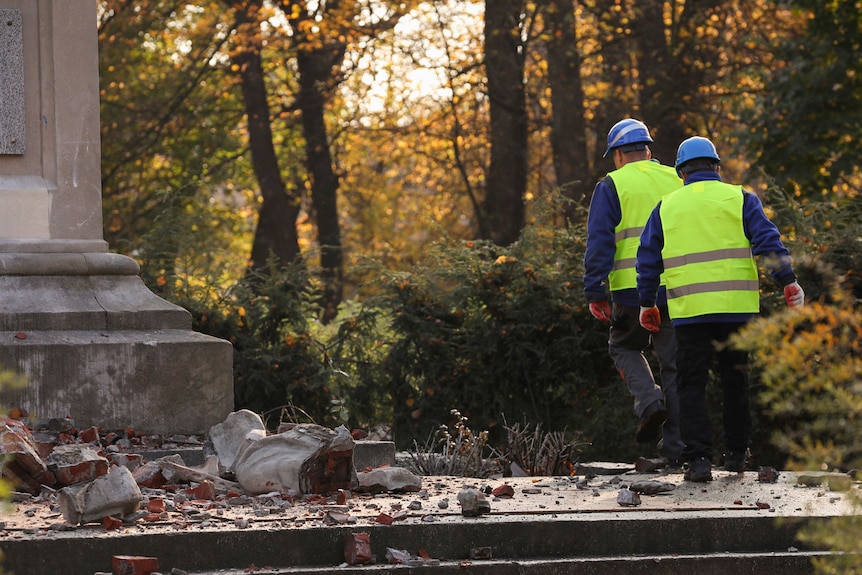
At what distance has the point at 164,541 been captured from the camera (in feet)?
15.2

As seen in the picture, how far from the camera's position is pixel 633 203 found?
7.35 metres

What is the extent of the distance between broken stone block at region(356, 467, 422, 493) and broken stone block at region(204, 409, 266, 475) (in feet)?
2.46

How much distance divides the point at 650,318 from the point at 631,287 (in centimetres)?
48

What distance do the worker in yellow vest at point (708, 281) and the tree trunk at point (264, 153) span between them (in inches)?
534

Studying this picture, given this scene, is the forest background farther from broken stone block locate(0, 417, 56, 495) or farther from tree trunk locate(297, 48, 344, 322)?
broken stone block locate(0, 417, 56, 495)

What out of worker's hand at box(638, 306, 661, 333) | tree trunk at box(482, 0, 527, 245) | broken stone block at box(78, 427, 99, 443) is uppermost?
tree trunk at box(482, 0, 527, 245)

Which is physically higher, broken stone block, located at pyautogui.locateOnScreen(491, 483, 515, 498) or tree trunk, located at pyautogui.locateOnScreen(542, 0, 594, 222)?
tree trunk, located at pyautogui.locateOnScreen(542, 0, 594, 222)

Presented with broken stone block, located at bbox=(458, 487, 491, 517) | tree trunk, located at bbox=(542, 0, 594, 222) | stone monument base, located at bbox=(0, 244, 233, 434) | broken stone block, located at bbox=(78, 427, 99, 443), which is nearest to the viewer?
broken stone block, located at bbox=(458, 487, 491, 517)

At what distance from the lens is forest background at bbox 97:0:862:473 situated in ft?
31.8

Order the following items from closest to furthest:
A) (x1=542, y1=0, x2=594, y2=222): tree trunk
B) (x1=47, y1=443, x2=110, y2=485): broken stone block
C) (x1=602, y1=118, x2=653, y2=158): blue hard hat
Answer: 1. (x1=47, y1=443, x2=110, y2=485): broken stone block
2. (x1=602, y1=118, x2=653, y2=158): blue hard hat
3. (x1=542, y1=0, x2=594, y2=222): tree trunk

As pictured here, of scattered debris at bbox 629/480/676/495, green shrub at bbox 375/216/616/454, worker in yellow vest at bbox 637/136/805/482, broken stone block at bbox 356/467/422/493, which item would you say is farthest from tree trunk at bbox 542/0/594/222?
broken stone block at bbox 356/467/422/493

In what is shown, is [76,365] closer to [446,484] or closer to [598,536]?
[446,484]

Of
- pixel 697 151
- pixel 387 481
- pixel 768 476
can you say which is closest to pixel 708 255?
pixel 697 151

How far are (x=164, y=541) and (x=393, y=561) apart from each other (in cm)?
85
